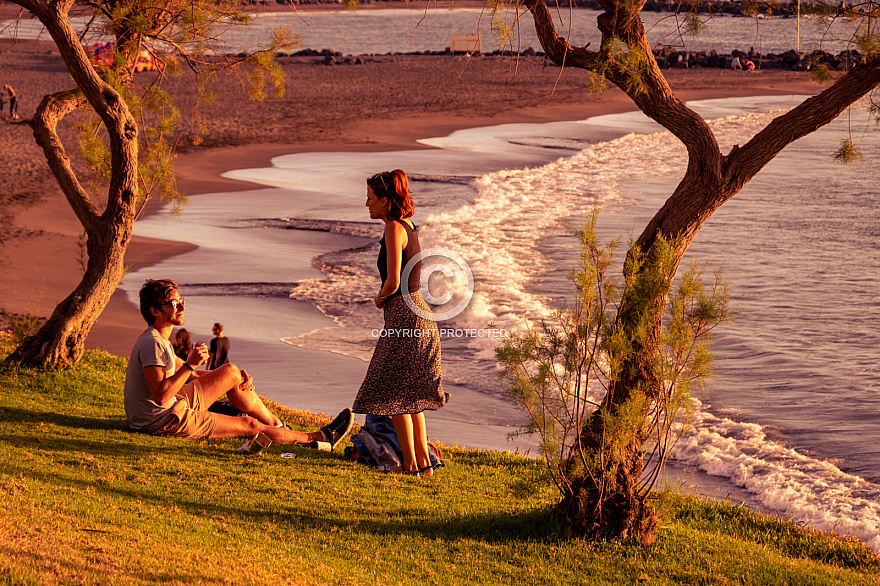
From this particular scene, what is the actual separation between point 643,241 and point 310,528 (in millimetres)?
2584

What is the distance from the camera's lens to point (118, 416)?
24.7ft

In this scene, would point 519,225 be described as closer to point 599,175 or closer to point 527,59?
point 599,175

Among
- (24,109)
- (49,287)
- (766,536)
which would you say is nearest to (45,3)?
(49,287)

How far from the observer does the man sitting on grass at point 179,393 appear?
633 centimetres

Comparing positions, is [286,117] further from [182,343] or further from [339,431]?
[339,431]

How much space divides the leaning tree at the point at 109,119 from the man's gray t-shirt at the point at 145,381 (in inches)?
85.2

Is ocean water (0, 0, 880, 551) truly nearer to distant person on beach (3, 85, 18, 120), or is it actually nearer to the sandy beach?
the sandy beach

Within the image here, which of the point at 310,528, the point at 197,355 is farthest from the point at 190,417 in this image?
the point at 310,528

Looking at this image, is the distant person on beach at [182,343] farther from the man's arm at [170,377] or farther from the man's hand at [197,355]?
the man's hand at [197,355]

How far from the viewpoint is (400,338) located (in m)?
6.04

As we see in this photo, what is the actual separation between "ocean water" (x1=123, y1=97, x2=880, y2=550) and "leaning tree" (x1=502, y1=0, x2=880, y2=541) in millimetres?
596

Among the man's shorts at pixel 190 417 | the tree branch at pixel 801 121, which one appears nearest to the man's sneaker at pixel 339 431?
the man's shorts at pixel 190 417

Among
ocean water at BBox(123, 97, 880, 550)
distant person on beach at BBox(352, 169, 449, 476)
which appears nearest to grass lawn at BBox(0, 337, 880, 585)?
distant person on beach at BBox(352, 169, 449, 476)

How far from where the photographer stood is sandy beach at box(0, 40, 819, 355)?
14.4m
